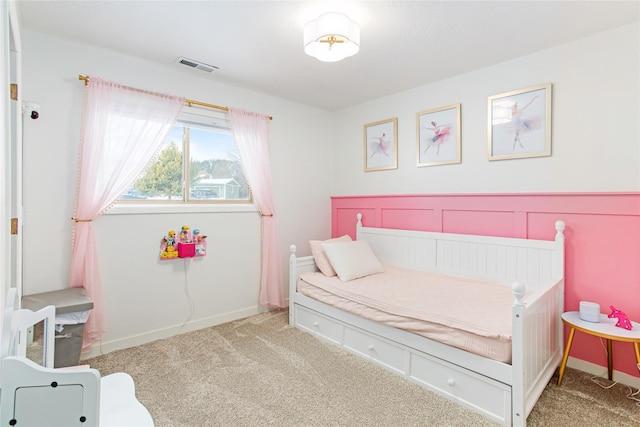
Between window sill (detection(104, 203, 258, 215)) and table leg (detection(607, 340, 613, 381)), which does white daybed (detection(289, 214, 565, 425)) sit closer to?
table leg (detection(607, 340, 613, 381))

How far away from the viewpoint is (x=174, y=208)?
2.99 m

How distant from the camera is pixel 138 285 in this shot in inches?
111

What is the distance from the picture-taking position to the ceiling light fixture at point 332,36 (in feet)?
6.37

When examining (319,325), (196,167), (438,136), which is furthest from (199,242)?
(438,136)

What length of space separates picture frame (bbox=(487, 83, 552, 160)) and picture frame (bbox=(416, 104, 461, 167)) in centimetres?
30

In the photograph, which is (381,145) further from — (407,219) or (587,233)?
(587,233)

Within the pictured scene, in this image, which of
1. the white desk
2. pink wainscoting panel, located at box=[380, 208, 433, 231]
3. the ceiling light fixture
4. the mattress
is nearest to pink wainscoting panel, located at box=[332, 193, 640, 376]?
the white desk

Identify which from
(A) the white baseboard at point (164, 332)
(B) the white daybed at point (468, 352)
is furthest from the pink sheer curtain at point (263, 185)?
(B) the white daybed at point (468, 352)

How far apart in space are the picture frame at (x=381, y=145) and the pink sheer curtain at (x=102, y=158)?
219 cm

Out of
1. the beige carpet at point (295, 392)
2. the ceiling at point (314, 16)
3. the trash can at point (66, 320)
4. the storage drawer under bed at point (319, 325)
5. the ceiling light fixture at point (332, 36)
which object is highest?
the ceiling at point (314, 16)

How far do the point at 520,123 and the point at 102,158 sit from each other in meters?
3.31

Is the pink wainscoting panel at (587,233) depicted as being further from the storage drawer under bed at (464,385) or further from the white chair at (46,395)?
the white chair at (46,395)

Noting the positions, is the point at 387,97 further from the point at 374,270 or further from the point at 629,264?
the point at 629,264

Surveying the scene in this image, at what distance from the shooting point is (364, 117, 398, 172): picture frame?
3.58m
